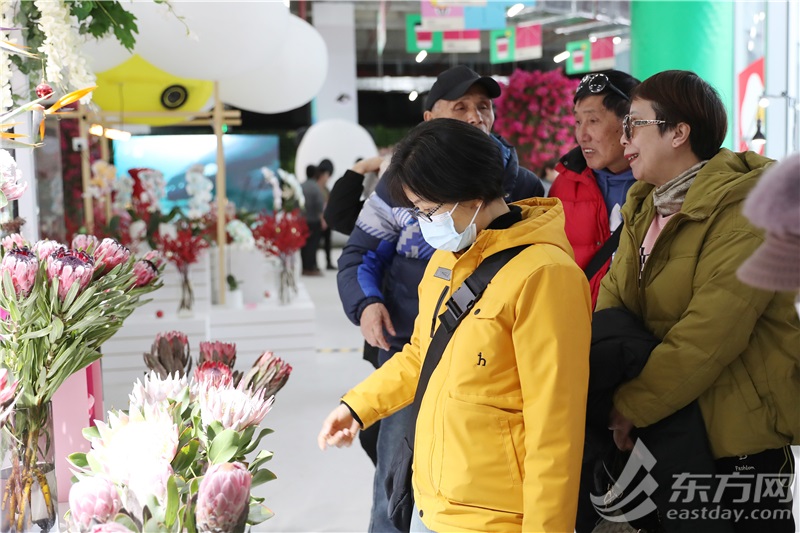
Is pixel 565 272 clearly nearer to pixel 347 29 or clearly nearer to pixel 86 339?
pixel 86 339

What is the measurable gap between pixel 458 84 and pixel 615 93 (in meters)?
0.45

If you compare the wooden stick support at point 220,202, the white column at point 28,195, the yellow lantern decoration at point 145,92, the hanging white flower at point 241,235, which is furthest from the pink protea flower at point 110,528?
the yellow lantern decoration at point 145,92

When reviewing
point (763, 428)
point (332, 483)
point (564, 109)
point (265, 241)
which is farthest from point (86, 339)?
point (564, 109)

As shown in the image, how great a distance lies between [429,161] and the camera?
1.55m

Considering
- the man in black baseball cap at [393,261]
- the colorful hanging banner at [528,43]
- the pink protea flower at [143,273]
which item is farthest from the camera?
the colorful hanging banner at [528,43]

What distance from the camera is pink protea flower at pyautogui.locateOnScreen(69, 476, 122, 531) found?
1.12 meters

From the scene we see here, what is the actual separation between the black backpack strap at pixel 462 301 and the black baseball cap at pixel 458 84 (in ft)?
3.03

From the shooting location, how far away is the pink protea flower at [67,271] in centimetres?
173

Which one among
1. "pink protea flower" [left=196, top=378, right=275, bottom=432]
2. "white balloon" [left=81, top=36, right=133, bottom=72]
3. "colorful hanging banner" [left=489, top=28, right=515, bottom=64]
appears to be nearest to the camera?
"pink protea flower" [left=196, top=378, right=275, bottom=432]

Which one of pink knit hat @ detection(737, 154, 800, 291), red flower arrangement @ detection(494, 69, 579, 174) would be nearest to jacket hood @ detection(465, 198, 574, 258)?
pink knit hat @ detection(737, 154, 800, 291)

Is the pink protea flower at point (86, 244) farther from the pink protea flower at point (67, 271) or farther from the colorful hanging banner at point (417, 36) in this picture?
the colorful hanging banner at point (417, 36)

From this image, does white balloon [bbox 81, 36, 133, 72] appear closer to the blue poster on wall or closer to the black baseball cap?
the black baseball cap

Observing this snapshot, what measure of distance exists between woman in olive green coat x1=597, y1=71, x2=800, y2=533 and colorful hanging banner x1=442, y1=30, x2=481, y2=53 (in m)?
10.1

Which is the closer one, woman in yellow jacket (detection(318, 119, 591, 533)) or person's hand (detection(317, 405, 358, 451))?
woman in yellow jacket (detection(318, 119, 591, 533))
